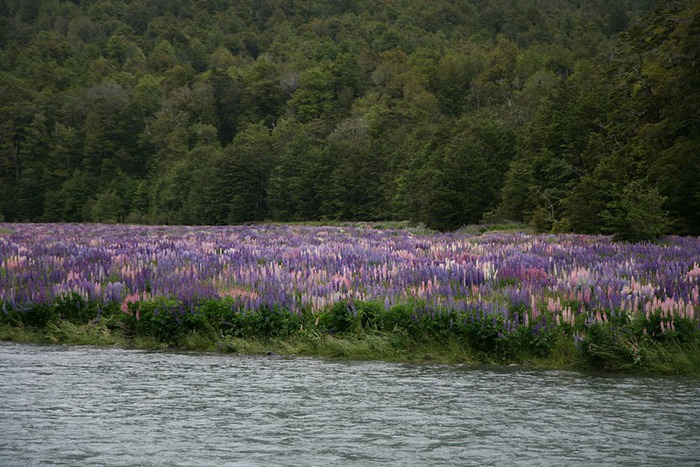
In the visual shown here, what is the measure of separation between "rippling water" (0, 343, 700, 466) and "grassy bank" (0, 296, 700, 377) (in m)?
0.54

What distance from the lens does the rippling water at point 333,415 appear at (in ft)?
18.1

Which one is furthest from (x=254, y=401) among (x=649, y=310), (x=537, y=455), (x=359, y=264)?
(x=359, y=264)

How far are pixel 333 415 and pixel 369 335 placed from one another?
3662mm

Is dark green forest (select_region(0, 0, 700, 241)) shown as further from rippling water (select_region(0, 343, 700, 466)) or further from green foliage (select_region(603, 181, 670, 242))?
rippling water (select_region(0, 343, 700, 466))

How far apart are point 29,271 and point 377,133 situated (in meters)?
131

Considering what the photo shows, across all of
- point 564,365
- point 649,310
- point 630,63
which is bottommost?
point 564,365

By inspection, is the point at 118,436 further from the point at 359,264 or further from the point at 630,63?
the point at 630,63

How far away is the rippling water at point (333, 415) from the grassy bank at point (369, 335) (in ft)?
A: 1.78

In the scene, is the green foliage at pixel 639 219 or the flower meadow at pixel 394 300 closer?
the flower meadow at pixel 394 300

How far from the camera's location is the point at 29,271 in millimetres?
15289

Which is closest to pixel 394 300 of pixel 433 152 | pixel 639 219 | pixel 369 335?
pixel 369 335

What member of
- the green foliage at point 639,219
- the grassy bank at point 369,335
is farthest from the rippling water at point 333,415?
the green foliage at point 639,219

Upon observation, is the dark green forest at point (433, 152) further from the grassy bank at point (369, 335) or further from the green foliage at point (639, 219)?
the grassy bank at point (369, 335)

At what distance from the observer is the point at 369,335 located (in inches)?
409
